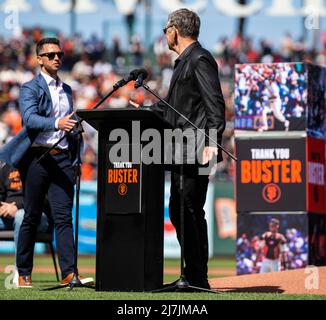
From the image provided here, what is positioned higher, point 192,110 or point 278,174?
point 192,110

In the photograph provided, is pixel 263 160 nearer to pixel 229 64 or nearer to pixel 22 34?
pixel 229 64

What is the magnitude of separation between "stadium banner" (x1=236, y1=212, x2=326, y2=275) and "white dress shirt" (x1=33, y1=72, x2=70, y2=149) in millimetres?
4003

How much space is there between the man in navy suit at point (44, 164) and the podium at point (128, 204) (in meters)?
1.28

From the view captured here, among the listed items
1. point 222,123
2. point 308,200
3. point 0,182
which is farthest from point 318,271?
point 0,182

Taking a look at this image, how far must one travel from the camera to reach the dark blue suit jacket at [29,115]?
9.98 metres

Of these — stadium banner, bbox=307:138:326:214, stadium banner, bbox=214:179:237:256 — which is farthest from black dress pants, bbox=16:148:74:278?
stadium banner, bbox=214:179:237:256

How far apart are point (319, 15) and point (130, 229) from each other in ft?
69.6

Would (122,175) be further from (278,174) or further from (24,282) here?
(278,174)

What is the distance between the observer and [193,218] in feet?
29.3

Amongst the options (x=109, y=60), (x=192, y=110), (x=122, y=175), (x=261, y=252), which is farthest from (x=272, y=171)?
(x=109, y=60)

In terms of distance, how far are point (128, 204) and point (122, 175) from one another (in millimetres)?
256

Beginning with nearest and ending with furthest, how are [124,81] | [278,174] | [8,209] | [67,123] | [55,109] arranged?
[124,81] → [67,123] → [55,109] → [8,209] → [278,174]

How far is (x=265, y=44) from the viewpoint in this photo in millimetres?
30750

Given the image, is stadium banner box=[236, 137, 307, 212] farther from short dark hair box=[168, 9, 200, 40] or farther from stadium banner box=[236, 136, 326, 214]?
short dark hair box=[168, 9, 200, 40]
